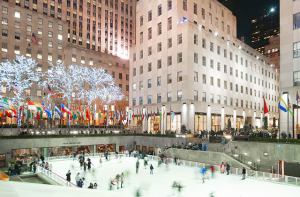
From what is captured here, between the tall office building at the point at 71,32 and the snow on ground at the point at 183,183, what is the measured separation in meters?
49.9

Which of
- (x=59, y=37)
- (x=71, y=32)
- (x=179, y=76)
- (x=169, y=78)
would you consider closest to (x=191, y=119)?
(x=179, y=76)

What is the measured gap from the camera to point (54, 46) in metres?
80.7

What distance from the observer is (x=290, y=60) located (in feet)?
128

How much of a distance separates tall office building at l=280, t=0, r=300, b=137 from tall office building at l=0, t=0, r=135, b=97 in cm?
Answer: 5720

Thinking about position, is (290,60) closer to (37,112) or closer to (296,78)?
(296,78)

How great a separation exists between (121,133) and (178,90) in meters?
13.2

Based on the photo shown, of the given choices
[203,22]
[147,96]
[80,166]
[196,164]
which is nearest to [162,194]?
[196,164]

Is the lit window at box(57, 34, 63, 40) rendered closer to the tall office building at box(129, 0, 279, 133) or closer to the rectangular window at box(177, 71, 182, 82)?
the tall office building at box(129, 0, 279, 133)

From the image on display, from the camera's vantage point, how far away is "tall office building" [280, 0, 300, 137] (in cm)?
3756

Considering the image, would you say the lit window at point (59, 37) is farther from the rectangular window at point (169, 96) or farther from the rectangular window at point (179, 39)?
the rectangular window at point (169, 96)

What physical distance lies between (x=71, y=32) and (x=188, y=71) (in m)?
57.1

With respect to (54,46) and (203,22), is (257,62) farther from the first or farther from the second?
(54,46)

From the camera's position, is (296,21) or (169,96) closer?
(296,21)

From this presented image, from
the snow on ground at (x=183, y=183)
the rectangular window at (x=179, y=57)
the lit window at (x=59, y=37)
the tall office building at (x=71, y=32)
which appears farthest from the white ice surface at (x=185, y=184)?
the lit window at (x=59, y=37)
